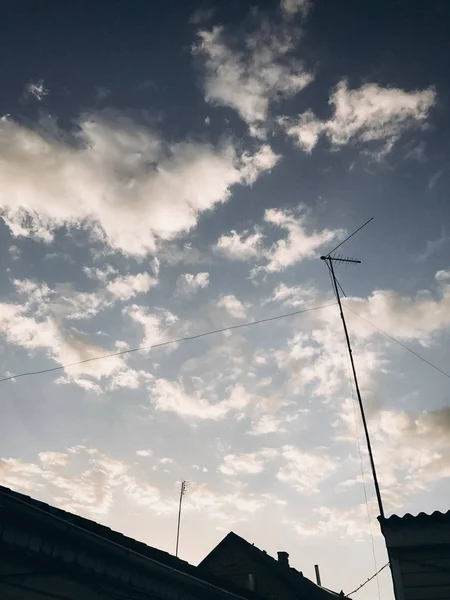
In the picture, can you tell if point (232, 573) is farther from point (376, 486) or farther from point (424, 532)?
point (424, 532)

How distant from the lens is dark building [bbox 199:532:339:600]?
786 inches

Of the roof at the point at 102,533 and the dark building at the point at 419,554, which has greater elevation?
the dark building at the point at 419,554

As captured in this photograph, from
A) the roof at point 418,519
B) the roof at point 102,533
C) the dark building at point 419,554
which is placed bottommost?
the roof at point 102,533

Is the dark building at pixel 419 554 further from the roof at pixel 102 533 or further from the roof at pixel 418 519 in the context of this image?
the roof at pixel 102 533

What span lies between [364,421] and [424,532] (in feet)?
13.9

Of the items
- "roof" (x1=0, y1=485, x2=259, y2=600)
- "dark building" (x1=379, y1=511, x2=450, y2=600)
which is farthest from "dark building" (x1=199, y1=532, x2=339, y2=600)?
"roof" (x1=0, y1=485, x2=259, y2=600)

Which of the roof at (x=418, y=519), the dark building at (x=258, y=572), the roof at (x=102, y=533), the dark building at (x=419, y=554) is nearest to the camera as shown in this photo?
the roof at (x=102, y=533)

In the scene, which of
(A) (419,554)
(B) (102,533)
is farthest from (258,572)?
(B) (102,533)

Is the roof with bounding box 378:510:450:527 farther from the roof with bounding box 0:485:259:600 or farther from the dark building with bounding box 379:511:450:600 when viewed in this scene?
the roof with bounding box 0:485:259:600

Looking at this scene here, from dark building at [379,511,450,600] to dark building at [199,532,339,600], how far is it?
11807mm

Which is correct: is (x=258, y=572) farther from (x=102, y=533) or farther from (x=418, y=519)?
(x=102, y=533)

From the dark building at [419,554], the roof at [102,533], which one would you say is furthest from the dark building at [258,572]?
the roof at [102,533]

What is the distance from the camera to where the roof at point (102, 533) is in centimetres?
565

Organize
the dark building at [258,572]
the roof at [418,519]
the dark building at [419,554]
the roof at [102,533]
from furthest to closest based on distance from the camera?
the dark building at [258,572], the roof at [418,519], the dark building at [419,554], the roof at [102,533]
